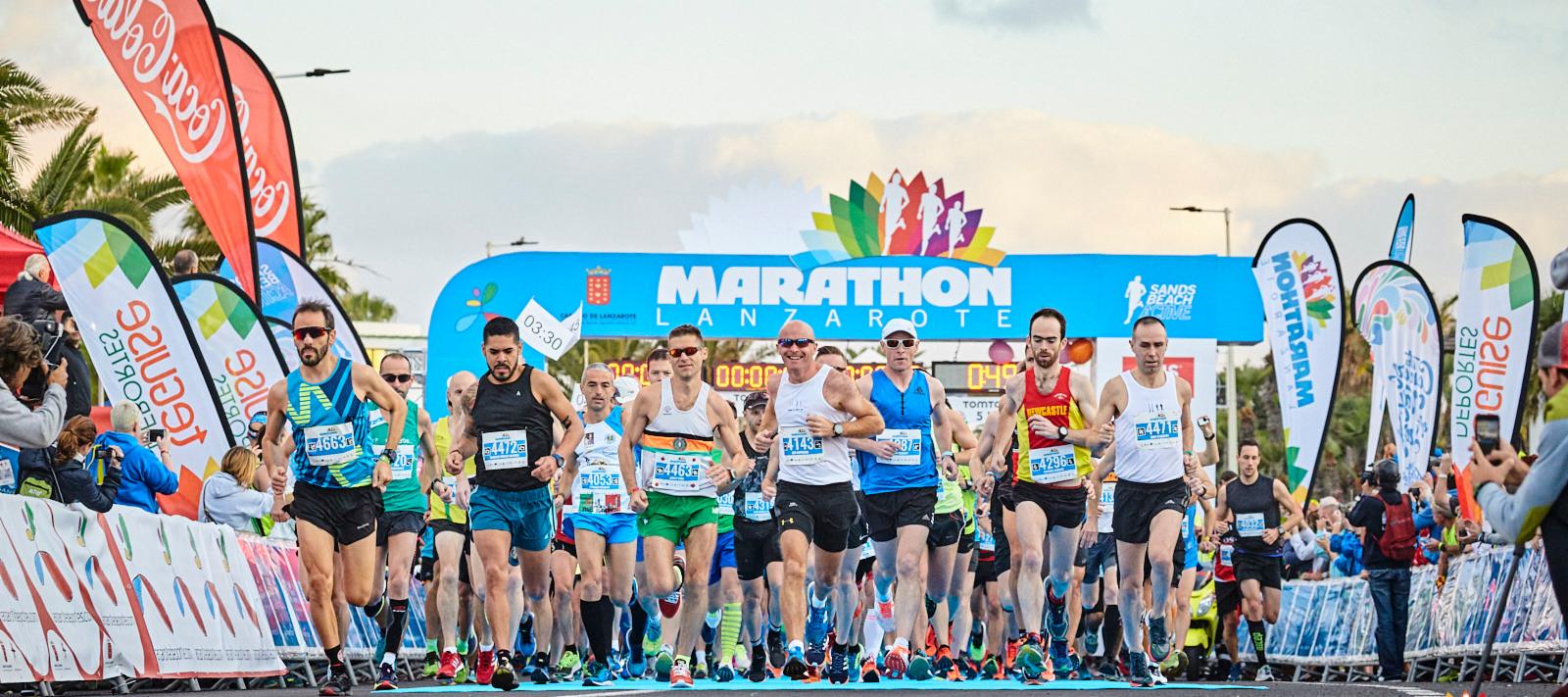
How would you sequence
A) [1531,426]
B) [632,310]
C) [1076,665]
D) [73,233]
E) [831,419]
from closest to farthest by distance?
[831,419], [1076,665], [73,233], [632,310], [1531,426]

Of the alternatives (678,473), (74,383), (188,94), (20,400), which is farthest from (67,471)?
(188,94)

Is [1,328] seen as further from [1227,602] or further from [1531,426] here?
[1531,426]

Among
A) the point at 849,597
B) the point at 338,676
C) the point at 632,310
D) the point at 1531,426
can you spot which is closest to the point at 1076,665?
the point at 849,597

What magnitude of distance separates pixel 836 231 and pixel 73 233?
17.9 m

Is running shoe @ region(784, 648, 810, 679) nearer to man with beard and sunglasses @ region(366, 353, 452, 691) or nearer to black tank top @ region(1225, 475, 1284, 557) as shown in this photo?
man with beard and sunglasses @ region(366, 353, 452, 691)

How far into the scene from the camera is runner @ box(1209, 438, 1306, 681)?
20109 millimetres

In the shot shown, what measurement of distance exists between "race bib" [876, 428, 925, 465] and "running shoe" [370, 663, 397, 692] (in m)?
3.50

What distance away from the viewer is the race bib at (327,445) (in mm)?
11945

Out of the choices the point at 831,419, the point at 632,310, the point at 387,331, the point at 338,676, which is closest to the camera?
the point at 338,676

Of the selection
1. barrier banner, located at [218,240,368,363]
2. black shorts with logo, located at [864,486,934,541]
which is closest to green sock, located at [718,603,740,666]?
black shorts with logo, located at [864,486,934,541]

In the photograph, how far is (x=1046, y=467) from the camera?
46.3ft

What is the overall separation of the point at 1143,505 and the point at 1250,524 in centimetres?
689

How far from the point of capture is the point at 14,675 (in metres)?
10.9

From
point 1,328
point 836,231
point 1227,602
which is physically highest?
point 836,231
